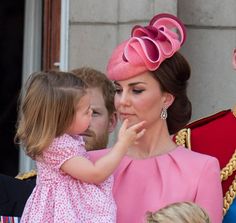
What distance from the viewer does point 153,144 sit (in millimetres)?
3297

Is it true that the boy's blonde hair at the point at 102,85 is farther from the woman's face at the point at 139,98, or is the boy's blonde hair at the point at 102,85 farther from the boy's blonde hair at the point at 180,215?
the boy's blonde hair at the point at 180,215

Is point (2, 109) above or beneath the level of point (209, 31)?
beneath

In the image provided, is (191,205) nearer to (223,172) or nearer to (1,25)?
(223,172)

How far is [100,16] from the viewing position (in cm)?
539

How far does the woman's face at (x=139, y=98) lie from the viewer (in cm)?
321

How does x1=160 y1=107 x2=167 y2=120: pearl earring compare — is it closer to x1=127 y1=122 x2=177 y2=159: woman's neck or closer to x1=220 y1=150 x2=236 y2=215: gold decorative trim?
x1=127 y1=122 x2=177 y2=159: woman's neck

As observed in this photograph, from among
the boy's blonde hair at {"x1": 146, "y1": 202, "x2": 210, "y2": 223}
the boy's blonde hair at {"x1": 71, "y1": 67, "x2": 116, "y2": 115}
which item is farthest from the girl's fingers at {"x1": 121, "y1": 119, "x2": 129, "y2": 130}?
the boy's blonde hair at {"x1": 71, "y1": 67, "x2": 116, "y2": 115}

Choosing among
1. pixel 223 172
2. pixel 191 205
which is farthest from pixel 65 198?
pixel 223 172

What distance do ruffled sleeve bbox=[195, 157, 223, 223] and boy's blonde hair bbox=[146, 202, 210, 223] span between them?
0.60 feet

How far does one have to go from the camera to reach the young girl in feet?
10.00

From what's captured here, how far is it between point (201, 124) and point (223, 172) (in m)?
0.26

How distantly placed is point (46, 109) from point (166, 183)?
0.46 meters

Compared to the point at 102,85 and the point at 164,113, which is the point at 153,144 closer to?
the point at 164,113

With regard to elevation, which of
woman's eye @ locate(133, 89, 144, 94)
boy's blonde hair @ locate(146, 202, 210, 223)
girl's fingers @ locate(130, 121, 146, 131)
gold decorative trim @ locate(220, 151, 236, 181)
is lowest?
boy's blonde hair @ locate(146, 202, 210, 223)
